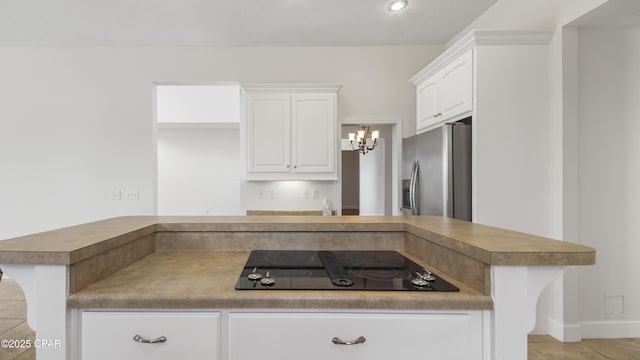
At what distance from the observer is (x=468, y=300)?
35.6 inches

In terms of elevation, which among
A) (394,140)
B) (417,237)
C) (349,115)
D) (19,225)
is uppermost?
(349,115)

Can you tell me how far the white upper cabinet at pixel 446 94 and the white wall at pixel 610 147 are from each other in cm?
77

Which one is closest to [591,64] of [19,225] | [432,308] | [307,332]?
[432,308]

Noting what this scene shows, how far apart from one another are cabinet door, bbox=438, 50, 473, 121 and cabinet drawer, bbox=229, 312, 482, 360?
1.96m

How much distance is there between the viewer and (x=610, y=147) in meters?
2.31

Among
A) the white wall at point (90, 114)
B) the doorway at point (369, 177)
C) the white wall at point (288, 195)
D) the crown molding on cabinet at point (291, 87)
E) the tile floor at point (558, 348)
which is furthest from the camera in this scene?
the doorway at point (369, 177)

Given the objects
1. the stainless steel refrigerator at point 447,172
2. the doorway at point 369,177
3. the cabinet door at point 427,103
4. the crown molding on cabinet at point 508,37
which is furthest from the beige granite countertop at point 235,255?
the doorway at point 369,177

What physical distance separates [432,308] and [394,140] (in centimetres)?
321

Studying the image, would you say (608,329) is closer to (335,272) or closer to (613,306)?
(613,306)

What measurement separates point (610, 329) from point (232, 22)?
4212 mm

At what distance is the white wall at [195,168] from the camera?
7039 mm

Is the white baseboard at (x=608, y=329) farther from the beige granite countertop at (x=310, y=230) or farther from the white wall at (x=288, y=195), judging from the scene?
the white wall at (x=288, y=195)

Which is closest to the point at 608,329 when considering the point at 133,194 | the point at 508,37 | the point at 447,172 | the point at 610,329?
the point at 610,329

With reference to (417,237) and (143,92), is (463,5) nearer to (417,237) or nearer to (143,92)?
(417,237)
